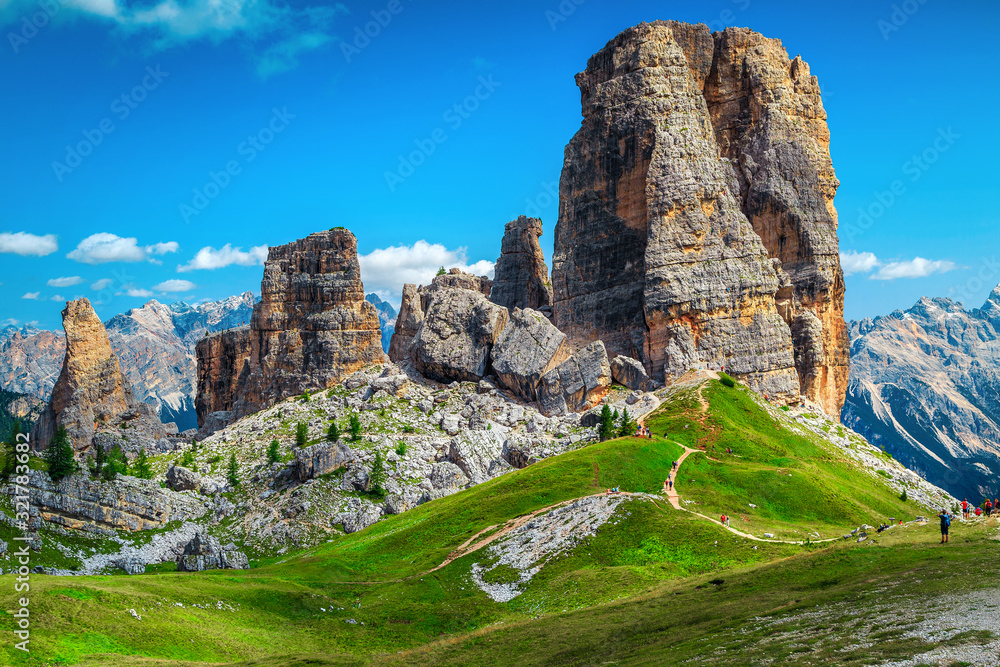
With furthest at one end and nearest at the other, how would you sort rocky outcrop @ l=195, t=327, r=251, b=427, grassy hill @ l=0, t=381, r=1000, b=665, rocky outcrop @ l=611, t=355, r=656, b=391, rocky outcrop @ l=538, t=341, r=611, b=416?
rocky outcrop @ l=195, t=327, r=251, b=427 → rocky outcrop @ l=538, t=341, r=611, b=416 → rocky outcrop @ l=611, t=355, r=656, b=391 → grassy hill @ l=0, t=381, r=1000, b=665

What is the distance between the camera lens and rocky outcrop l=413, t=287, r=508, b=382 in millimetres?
119000

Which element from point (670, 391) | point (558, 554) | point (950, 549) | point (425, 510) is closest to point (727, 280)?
point (670, 391)

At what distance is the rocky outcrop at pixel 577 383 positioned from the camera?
362 feet

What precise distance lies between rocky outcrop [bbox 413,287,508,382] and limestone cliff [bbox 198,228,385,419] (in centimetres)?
861

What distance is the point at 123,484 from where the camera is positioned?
82625 millimetres

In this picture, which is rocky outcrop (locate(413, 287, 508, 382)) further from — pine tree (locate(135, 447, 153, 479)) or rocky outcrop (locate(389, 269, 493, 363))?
pine tree (locate(135, 447, 153, 479))

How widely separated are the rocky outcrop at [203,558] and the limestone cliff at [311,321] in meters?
49.8

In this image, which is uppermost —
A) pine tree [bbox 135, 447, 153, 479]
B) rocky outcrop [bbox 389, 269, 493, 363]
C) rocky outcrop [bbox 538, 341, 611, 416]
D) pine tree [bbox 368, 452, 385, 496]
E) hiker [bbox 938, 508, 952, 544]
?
rocky outcrop [bbox 389, 269, 493, 363]

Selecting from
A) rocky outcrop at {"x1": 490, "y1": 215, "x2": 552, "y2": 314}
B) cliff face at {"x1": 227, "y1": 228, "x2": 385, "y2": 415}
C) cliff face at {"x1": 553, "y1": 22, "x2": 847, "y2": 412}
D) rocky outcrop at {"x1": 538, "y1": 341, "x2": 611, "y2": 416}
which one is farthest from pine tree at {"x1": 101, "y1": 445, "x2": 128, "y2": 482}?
rocky outcrop at {"x1": 490, "y1": 215, "x2": 552, "y2": 314}

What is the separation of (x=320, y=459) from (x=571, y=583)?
49.9m

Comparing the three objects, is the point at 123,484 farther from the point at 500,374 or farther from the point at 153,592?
the point at 500,374

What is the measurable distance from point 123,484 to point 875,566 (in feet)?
242

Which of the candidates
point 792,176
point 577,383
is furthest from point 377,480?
point 792,176

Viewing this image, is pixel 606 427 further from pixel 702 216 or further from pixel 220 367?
pixel 220 367
